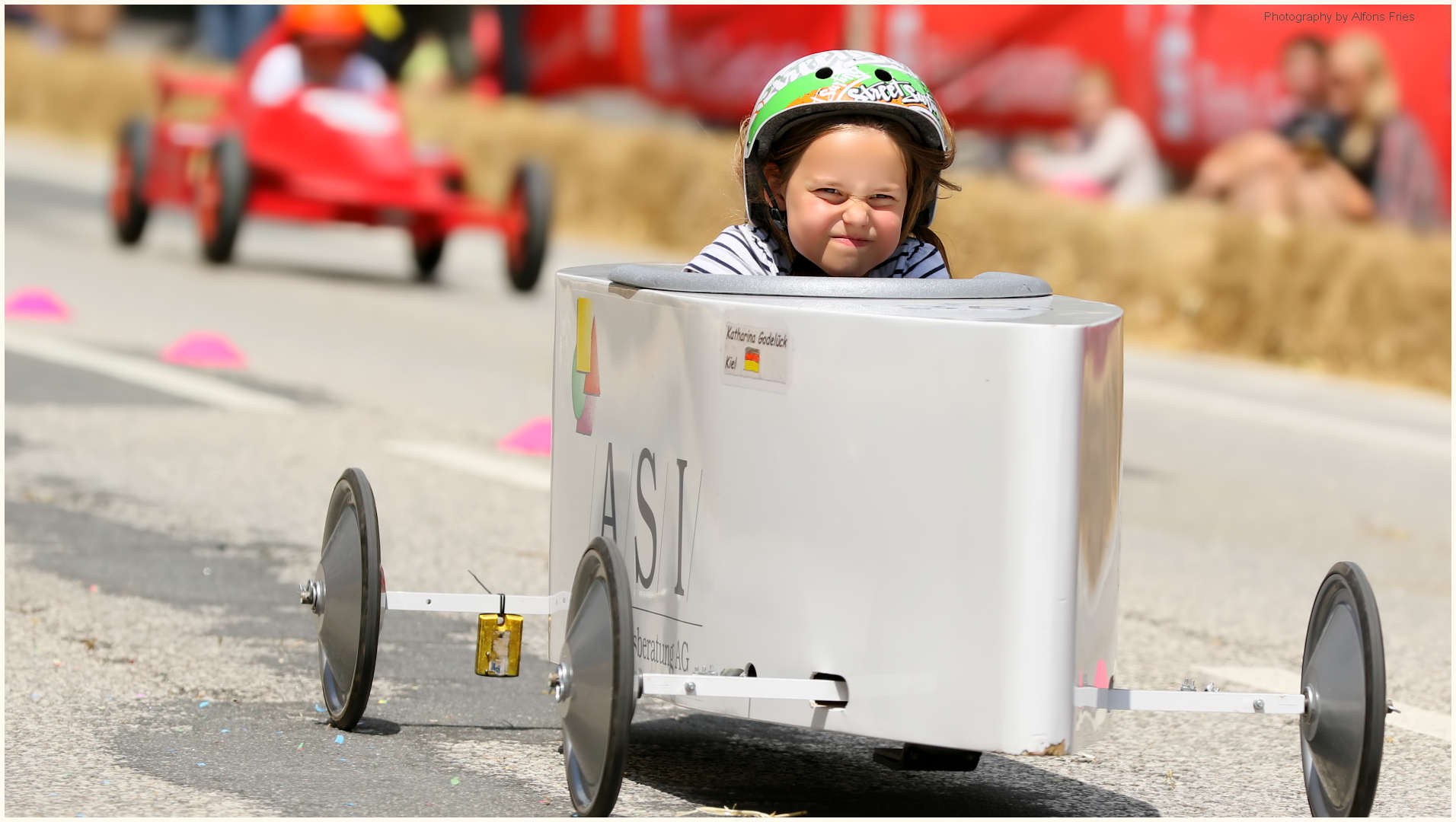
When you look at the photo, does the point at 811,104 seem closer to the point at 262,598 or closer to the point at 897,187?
the point at 897,187

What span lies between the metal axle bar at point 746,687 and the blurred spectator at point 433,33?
2110 centimetres

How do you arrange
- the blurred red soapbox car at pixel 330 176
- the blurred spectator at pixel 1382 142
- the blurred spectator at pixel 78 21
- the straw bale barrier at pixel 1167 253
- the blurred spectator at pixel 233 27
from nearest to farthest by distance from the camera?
the straw bale barrier at pixel 1167 253 → the blurred spectator at pixel 1382 142 → the blurred red soapbox car at pixel 330 176 → the blurred spectator at pixel 233 27 → the blurred spectator at pixel 78 21

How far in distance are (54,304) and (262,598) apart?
602cm

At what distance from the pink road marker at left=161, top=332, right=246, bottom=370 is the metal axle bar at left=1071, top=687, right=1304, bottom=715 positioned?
6.91 metres

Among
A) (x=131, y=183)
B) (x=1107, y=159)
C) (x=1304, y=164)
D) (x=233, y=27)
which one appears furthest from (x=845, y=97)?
(x=233, y=27)

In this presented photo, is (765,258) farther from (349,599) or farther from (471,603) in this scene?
(349,599)

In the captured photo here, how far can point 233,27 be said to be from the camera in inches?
1123

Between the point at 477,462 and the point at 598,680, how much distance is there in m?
4.32

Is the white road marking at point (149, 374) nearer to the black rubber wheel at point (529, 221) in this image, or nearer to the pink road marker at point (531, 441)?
the pink road marker at point (531, 441)

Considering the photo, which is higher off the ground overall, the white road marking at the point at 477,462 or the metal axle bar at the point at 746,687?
the metal axle bar at the point at 746,687

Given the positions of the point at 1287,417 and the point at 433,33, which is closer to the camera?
the point at 1287,417

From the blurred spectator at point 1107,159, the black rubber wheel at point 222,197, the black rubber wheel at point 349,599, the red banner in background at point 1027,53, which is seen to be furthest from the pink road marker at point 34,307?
the red banner in background at point 1027,53

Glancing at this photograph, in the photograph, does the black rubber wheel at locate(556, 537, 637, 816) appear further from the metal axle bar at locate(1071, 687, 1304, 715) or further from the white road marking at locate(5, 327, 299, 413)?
the white road marking at locate(5, 327, 299, 413)

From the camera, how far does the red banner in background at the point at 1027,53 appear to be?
1387cm
